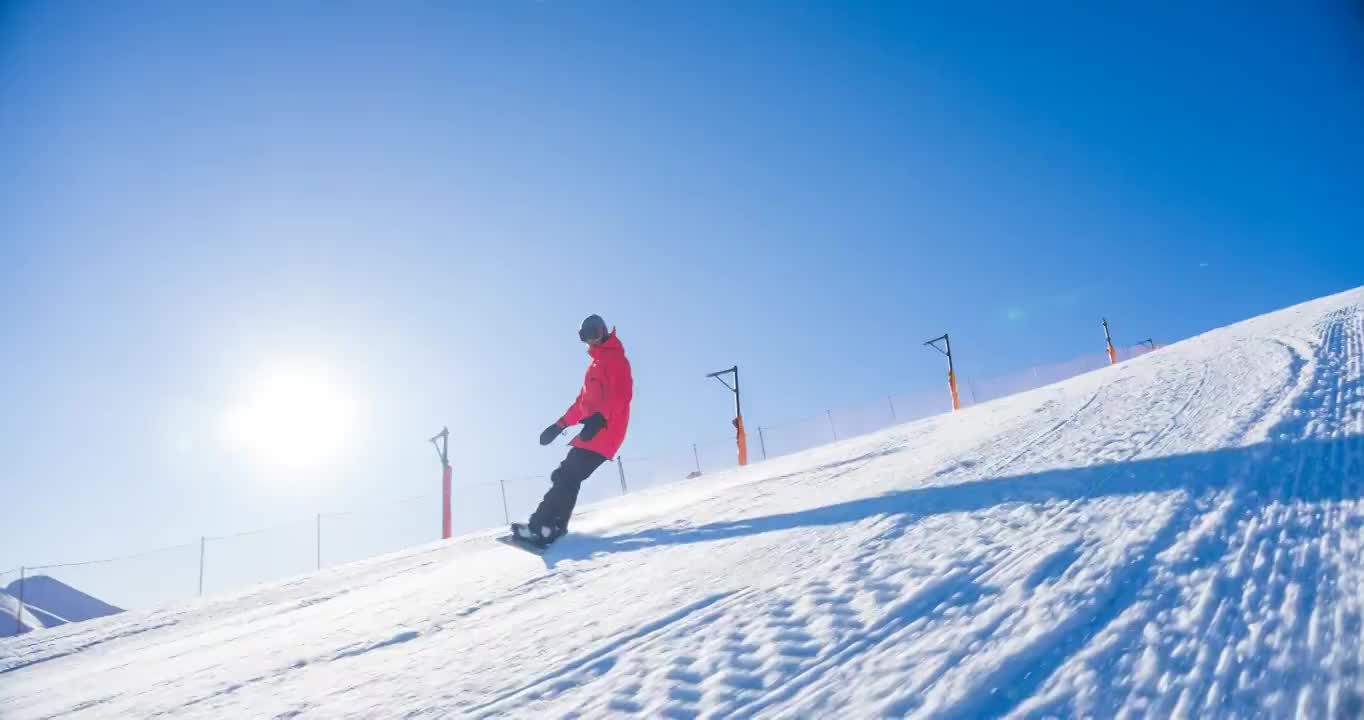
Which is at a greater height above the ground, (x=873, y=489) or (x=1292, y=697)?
(x=873, y=489)

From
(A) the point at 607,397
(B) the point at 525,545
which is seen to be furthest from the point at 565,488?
(A) the point at 607,397

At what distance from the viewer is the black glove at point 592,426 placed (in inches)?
166

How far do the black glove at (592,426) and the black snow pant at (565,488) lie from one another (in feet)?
0.44

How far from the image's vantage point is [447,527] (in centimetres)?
1659

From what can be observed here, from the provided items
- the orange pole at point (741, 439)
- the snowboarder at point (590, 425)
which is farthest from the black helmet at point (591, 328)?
the orange pole at point (741, 439)

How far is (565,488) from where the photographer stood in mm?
4207

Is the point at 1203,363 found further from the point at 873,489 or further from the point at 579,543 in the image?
the point at 579,543

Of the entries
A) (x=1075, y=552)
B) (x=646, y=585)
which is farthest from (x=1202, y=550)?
(x=646, y=585)

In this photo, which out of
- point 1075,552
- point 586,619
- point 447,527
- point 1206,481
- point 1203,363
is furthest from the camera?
point 447,527

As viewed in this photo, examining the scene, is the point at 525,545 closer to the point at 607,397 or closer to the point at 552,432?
the point at 552,432

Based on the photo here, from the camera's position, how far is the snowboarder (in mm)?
4141

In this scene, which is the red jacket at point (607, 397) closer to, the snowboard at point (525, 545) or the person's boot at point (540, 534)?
the person's boot at point (540, 534)

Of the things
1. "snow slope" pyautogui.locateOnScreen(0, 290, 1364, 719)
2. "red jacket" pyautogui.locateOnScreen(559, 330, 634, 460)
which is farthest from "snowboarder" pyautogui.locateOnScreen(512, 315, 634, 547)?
"snow slope" pyautogui.locateOnScreen(0, 290, 1364, 719)

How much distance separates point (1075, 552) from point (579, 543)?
290cm
